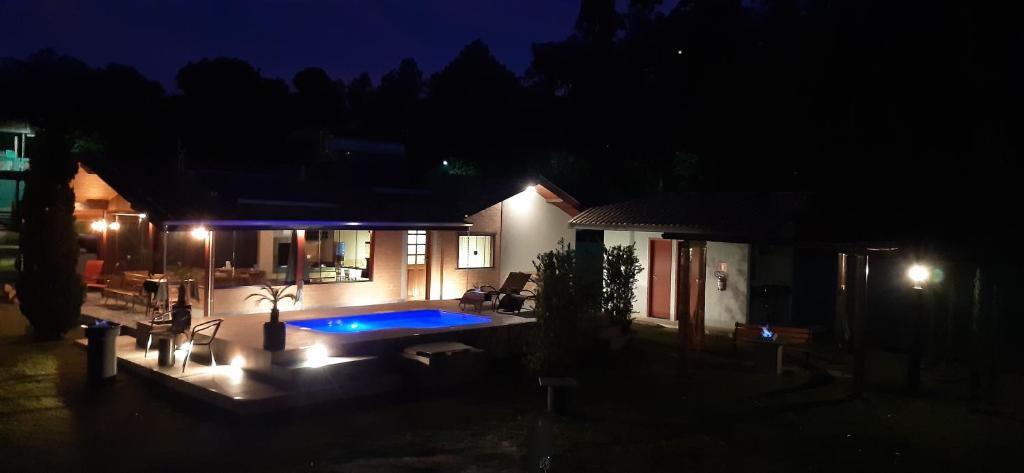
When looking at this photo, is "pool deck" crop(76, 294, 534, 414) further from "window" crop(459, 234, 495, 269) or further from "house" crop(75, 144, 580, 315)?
"window" crop(459, 234, 495, 269)

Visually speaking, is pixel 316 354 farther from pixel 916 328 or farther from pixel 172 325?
pixel 916 328

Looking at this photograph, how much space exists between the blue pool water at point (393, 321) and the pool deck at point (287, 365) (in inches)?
31.3

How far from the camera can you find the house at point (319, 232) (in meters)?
14.3

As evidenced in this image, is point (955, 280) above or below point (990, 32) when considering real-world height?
below

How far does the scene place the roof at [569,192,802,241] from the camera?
1570 centimetres

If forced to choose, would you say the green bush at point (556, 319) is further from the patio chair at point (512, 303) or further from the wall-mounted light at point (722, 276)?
the wall-mounted light at point (722, 276)

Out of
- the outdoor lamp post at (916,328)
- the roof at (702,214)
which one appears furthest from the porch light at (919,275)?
the roof at (702,214)

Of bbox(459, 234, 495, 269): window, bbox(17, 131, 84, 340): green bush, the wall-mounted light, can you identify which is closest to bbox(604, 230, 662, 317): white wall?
the wall-mounted light

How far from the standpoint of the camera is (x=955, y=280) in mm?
13641

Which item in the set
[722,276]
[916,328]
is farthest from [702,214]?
[916,328]

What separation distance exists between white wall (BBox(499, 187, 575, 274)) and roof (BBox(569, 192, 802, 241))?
76cm

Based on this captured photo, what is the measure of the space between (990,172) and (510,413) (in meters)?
7.91

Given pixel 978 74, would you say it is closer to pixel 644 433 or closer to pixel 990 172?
pixel 990 172

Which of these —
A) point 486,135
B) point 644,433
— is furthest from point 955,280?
A: point 486,135
